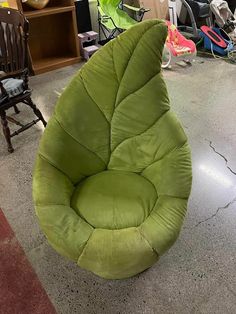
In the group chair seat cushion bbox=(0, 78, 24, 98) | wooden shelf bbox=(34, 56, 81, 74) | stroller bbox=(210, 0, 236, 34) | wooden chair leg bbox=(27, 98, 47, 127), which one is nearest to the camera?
chair seat cushion bbox=(0, 78, 24, 98)

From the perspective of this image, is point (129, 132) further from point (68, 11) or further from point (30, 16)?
point (68, 11)

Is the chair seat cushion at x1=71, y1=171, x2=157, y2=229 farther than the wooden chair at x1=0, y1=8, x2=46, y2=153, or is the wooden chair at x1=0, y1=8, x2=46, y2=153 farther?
the wooden chair at x1=0, y1=8, x2=46, y2=153

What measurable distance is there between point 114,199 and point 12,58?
4.90ft

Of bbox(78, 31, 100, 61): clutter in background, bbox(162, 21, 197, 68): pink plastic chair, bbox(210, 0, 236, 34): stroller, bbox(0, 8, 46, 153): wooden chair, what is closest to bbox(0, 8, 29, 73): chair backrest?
bbox(0, 8, 46, 153): wooden chair

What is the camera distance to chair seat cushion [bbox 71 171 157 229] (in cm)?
120

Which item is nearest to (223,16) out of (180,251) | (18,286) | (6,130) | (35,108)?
(35,108)

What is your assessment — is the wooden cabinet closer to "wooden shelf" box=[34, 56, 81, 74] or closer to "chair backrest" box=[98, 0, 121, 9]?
"wooden shelf" box=[34, 56, 81, 74]

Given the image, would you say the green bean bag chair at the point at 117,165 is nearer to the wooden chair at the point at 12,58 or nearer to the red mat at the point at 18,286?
the red mat at the point at 18,286

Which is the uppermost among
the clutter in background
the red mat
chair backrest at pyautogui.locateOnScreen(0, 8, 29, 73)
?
chair backrest at pyautogui.locateOnScreen(0, 8, 29, 73)

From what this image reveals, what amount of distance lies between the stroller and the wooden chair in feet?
8.82

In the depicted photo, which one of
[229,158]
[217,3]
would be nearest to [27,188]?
[229,158]

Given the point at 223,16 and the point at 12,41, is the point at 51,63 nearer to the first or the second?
the point at 12,41

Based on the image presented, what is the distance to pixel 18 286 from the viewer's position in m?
1.36

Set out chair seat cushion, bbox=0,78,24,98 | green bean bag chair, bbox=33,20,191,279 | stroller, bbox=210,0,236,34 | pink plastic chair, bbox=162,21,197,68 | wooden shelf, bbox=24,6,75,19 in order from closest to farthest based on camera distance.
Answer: green bean bag chair, bbox=33,20,191,279 < chair seat cushion, bbox=0,78,24,98 < wooden shelf, bbox=24,6,75,19 < pink plastic chair, bbox=162,21,197,68 < stroller, bbox=210,0,236,34
